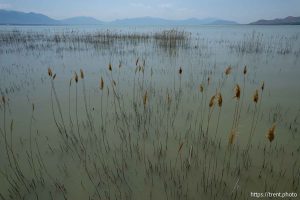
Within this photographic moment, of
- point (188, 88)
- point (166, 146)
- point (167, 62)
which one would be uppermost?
point (167, 62)

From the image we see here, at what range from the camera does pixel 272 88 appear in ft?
18.6

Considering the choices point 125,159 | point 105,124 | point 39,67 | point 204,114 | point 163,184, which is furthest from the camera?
point 39,67

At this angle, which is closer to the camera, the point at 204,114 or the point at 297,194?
the point at 297,194

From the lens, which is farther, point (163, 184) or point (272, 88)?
point (272, 88)

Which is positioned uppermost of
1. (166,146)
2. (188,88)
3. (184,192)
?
(188,88)

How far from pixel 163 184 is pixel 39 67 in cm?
788

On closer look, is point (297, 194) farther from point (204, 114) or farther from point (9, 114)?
point (9, 114)

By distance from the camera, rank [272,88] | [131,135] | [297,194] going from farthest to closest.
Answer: [272,88] → [131,135] → [297,194]

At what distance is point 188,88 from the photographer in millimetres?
5707

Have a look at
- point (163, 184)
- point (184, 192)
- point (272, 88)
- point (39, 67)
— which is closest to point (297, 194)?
point (184, 192)

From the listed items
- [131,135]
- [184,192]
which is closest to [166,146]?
[131,135]

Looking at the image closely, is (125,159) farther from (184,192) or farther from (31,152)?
(31,152)

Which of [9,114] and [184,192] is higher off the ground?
[9,114]

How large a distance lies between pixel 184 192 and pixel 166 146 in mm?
863
